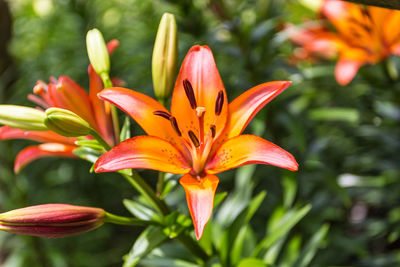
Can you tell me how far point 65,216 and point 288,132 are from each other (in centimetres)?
99

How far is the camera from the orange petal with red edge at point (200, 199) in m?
0.55

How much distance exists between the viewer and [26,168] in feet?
5.44

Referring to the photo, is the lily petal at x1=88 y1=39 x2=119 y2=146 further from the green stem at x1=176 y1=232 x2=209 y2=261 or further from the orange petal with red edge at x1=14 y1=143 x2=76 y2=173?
the green stem at x1=176 y1=232 x2=209 y2=261

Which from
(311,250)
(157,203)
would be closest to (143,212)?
(157,203)

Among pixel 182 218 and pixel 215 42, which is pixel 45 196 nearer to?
pixel 215 42

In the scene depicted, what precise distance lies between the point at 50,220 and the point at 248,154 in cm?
29

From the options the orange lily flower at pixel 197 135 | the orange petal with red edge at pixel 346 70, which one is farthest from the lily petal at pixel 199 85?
the orange petal with red edge at pixel 346 70

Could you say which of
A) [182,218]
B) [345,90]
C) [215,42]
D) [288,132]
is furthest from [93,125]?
[345,90]

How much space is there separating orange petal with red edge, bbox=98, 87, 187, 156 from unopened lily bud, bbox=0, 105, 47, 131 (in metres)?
0.09

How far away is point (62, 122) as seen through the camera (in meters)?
0.59

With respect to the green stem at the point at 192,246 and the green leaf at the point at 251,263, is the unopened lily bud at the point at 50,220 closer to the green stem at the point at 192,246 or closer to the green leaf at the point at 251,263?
the green stem at the point at 192,246

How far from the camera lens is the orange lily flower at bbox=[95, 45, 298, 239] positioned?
581 mm

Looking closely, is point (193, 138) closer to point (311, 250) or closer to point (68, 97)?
point (68, 97)

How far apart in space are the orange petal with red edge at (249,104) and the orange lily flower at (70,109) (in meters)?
0.23
